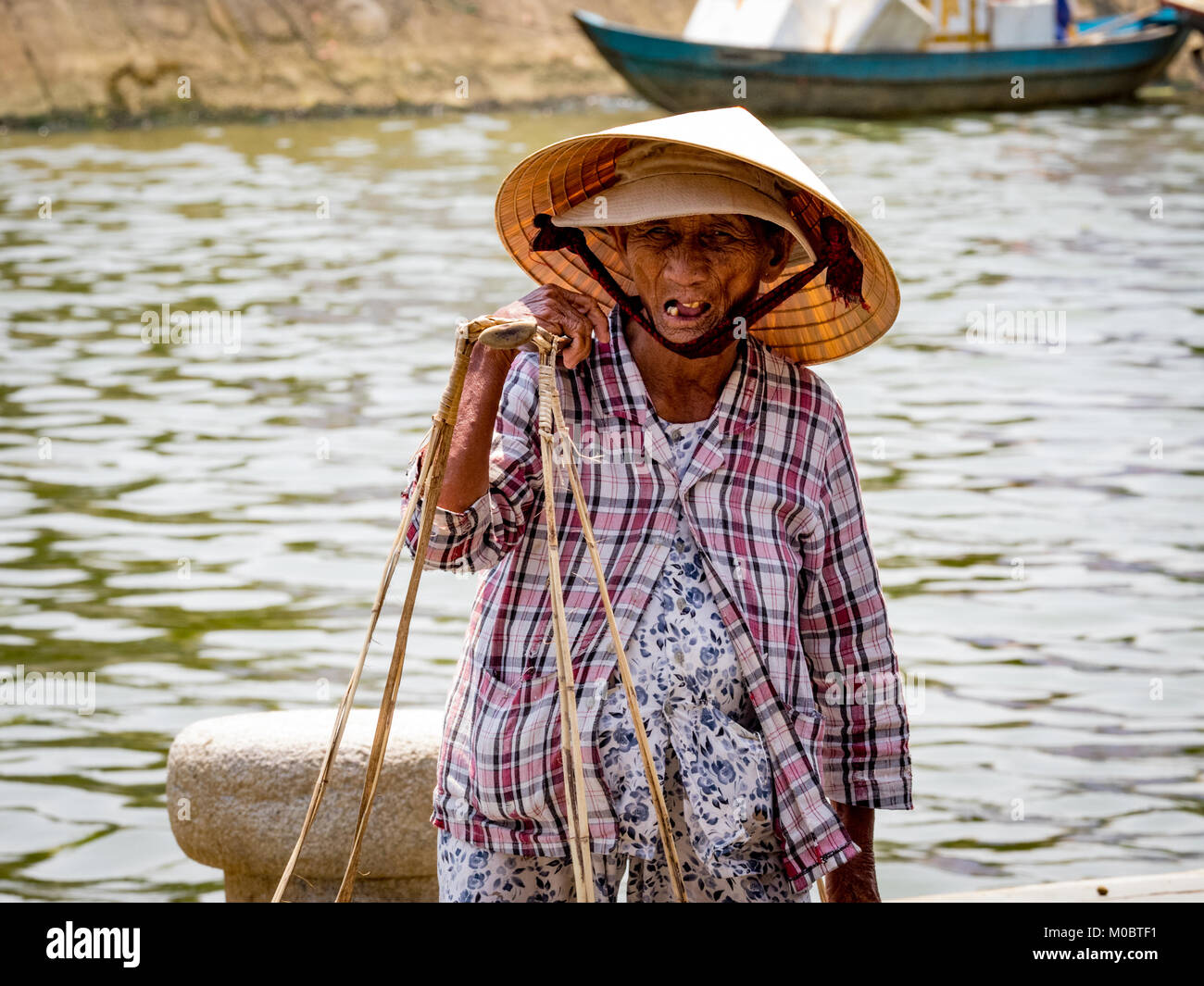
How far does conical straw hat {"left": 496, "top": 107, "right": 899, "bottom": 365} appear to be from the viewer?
1.63m

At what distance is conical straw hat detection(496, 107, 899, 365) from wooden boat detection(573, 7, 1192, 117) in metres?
13.7

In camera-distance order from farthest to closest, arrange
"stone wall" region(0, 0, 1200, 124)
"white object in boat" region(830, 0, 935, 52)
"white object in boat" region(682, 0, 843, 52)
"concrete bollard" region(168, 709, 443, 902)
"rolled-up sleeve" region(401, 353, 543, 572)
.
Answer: "white object in boat" region(682, 0, 843, 52)
"white object in boat" region(830, 0, 935, 52)
"stone wall" region(0, 0, 1200, 124)
"concrete bollard" region(168, 709, 443, 902)
"rolled-up sleeve" region(401, 353, 543, 572)

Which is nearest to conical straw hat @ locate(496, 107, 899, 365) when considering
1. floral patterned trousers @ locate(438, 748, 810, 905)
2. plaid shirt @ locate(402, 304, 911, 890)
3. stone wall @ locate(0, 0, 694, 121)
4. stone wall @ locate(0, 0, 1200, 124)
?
plaid shirt @ locate(402, 304, 911, 890)

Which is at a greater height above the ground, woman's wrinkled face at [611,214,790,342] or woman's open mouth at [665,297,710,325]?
woman's wrinkled face at [611,214,790,342]

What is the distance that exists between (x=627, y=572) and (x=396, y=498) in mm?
3430

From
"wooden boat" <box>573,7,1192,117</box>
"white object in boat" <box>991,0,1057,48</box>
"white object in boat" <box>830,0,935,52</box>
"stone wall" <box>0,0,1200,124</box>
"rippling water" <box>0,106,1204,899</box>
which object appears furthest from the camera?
"white object in boat" <box>991,0,1057,48</box>

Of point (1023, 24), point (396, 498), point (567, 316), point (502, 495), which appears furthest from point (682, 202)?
point (1023, 24)

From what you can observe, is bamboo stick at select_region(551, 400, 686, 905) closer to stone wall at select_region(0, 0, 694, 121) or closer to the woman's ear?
the woman's ear

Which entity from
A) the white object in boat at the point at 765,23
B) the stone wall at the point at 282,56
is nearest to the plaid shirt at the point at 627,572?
the stone wall at the point at 282,56

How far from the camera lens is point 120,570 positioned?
4527mm

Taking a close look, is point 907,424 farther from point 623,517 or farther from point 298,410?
point 623,517

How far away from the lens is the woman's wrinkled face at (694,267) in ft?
5.46

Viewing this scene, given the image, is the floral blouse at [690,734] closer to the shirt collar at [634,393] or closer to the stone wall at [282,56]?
the shirt collar at [634,393]
